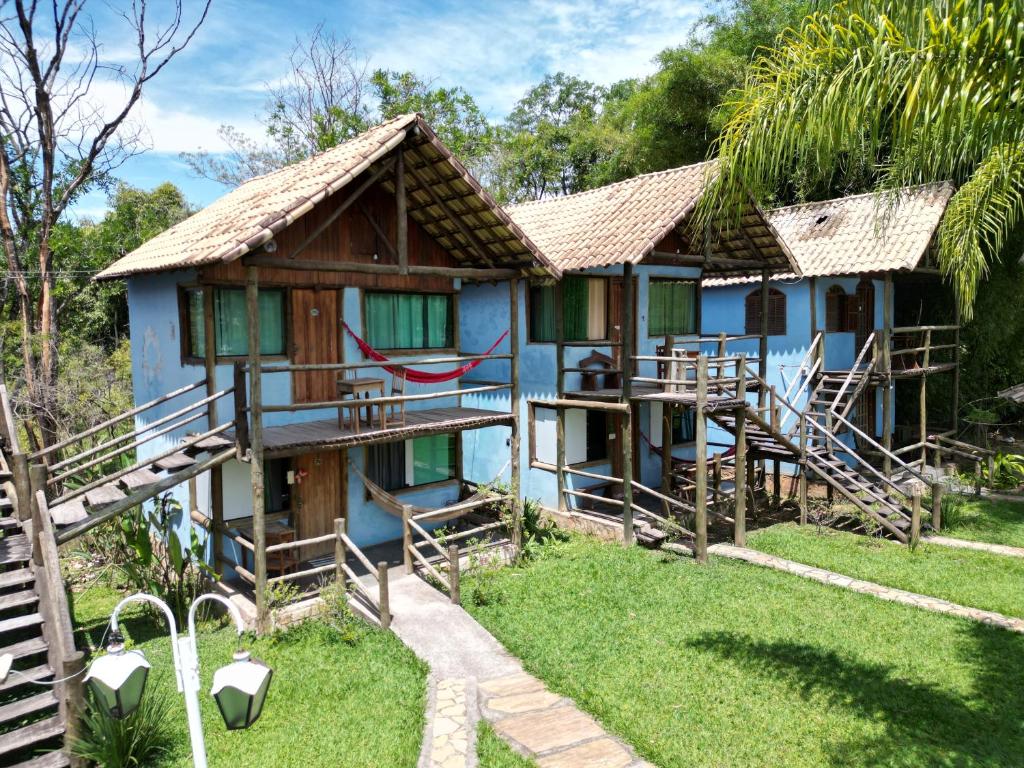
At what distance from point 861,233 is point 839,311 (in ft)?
6.97

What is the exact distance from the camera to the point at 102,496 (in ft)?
28.4

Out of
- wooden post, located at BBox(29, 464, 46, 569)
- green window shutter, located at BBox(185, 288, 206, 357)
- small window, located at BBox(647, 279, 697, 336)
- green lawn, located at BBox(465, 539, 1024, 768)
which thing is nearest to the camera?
green lawn, located at BBox(465, 539, 1024, 768)

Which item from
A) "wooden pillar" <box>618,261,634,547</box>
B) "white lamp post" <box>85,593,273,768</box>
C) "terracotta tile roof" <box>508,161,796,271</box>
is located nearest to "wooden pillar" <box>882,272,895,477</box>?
"terracotta tile roof" <box>508,161,796,271</box>

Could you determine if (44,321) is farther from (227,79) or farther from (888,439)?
(888,439)

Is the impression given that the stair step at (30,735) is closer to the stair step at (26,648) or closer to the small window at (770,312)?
the stair step at (26,648)

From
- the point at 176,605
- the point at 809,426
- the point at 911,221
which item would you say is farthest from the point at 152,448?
the point at 911,221

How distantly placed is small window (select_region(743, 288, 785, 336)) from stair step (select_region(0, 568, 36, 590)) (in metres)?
16.9

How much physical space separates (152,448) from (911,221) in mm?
18081

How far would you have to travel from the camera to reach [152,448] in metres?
12.9

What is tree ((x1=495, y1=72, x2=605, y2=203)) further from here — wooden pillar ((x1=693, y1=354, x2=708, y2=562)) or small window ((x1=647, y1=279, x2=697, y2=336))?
wooden pillar ((x1=693, y1=354, x2=708, y2=562))

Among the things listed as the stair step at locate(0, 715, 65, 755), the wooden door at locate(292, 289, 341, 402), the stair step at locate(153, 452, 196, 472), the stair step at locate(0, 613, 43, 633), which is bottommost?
the stair step at locate(0, 715, 65, 755)

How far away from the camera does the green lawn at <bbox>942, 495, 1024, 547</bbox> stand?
46.0 ft

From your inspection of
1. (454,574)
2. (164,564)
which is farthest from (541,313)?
(164,564)

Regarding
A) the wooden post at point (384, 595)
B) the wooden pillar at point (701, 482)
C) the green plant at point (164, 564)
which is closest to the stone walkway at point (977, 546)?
the wooden pillar at point (701, 482)
